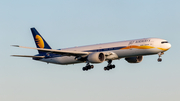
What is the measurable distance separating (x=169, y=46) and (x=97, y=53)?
42.2 ft

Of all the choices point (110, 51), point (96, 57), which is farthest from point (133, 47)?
point (96, 57)

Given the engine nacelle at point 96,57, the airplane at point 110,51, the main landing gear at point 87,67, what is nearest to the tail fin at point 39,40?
the airplane at point 110,51

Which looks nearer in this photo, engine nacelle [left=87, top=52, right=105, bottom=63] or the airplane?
the airplane

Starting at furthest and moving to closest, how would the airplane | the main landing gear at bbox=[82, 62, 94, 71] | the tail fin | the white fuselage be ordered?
1. the tail fin
2. the main landing gear at bbox=[82, 62, 94, 71]
3. the airplane
4. the white fuselage

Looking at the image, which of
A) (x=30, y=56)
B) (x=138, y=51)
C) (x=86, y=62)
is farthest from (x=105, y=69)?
(x=30, y=56)

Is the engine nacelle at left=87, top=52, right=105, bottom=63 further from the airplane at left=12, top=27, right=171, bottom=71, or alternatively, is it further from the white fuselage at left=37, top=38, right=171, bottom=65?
the white fuselage at left=37, top=38, right=171, bottom=65

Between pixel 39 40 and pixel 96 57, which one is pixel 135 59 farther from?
pixel 39 40

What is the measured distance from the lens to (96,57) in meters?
66.5

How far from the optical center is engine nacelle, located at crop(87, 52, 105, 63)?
66.4 metres

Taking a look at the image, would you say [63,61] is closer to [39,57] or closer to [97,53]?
[39,57]

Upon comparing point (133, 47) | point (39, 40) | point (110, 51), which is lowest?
point (110, 51)

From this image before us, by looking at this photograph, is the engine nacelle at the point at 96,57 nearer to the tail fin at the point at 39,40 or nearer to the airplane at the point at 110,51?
the airplane at the point at 110,51

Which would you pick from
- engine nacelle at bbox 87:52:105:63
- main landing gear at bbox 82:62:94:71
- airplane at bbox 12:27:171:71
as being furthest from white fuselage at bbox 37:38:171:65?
main landing gear at bbox 82:62:94:71

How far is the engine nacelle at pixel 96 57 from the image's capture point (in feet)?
218
